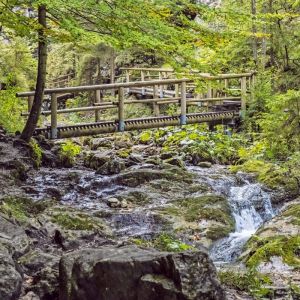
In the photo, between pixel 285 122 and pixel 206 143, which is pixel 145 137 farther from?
pixel 285 122

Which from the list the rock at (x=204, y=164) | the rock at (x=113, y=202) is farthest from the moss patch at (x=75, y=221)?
the rock at (x=204, y=164)

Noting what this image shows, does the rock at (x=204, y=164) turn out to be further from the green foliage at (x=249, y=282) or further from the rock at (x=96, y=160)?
the green foliage at (x=249, y=282)

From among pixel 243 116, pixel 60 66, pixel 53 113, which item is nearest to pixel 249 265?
pixel 53 113

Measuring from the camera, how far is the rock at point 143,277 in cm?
332

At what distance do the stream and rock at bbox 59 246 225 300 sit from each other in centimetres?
288

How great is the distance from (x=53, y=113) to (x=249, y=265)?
20.9 feet

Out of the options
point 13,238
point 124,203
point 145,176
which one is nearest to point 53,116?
point 145,176

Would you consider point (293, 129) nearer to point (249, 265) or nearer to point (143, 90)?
point (249, 265)

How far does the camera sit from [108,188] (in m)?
9.29

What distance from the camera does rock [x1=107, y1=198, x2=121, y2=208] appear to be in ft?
26.8

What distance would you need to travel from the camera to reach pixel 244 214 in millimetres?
8516

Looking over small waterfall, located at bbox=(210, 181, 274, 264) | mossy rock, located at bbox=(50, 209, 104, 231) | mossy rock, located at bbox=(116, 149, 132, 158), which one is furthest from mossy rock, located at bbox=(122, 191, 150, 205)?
mossy rock, located at bbox=(116, 149, 132, 158)

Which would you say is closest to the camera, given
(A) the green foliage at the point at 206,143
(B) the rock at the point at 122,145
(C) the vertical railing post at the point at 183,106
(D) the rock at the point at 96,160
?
(D) the rock at the point at 96,160

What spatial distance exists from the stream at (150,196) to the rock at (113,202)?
0.08m
